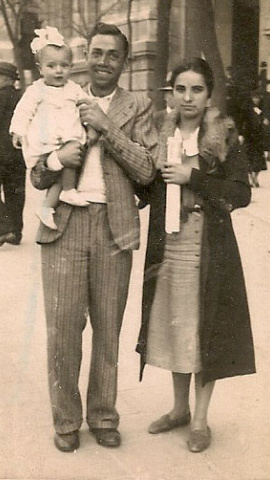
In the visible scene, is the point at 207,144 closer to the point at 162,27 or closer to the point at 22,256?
the point at 162,27

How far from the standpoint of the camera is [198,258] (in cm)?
302

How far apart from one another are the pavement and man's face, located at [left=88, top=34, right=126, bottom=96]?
4.77 ft

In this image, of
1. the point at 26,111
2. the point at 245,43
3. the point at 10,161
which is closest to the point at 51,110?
the point at 26,111

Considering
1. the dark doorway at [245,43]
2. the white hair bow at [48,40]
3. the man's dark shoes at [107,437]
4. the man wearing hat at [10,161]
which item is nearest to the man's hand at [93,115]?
the white hair bow at [48,40]

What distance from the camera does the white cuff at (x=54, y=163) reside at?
2.84m

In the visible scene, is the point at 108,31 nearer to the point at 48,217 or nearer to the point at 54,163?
the point at 54,163

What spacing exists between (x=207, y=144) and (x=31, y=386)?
150 centimetres

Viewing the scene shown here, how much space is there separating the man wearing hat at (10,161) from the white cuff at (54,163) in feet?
7.06

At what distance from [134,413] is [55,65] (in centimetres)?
158

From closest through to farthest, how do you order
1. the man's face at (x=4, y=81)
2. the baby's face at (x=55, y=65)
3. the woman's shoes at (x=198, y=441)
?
the baby's face at (x=55, y=65), the woman's shoes at (x=198, y=441), the man's face at (x=4, y=81)

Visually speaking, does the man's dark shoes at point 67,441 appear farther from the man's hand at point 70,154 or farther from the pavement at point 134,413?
the man's hand at point 70,154

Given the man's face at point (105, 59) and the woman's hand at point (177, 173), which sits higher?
the man's face at point (105, 59)

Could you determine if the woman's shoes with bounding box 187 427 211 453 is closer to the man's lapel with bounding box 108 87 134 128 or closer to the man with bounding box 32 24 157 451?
the man with bounding box 32 24 157 451

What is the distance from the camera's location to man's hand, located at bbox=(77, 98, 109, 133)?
2803 mm
